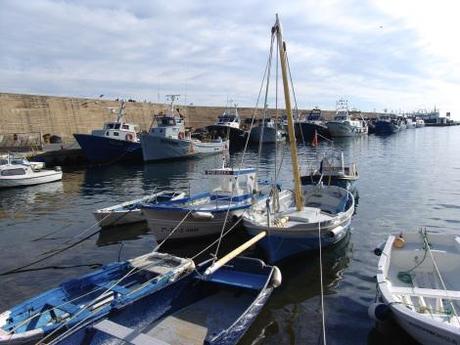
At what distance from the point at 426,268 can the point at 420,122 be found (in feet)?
469

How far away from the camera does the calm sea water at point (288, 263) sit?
10.7 meters

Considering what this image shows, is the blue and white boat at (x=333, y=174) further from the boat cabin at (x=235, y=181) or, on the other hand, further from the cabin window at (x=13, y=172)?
the cabin window at (x=13, y=172)

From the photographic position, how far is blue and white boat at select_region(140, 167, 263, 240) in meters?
16.0

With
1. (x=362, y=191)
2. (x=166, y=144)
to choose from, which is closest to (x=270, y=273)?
(x=362, y=191)

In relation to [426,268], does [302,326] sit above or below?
below

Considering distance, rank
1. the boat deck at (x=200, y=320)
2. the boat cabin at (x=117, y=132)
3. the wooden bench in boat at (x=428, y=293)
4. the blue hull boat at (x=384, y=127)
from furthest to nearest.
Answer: the blue hull boat at (x=384, y=127) → the boat cabin at (x=117, y=132) → the boat deck at (x=200, y=320) → the wooden bench in boat at (x=428, y=293)

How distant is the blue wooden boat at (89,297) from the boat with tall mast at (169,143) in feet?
112

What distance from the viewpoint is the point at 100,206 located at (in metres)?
24.3

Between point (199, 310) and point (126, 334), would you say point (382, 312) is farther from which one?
point (126, 334)

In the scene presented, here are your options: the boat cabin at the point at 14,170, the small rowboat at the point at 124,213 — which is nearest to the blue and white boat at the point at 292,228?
the small rowboat at the point at 124,213

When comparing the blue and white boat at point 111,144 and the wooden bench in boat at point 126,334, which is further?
the blue and white boat at point 111,144


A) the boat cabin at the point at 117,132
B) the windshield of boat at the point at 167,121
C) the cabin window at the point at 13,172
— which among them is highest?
the windshield of boat at the point at 167,121

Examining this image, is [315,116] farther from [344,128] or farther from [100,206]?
[100,206]

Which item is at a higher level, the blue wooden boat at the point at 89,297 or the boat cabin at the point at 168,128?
the boat cabin at the point at 168,128
